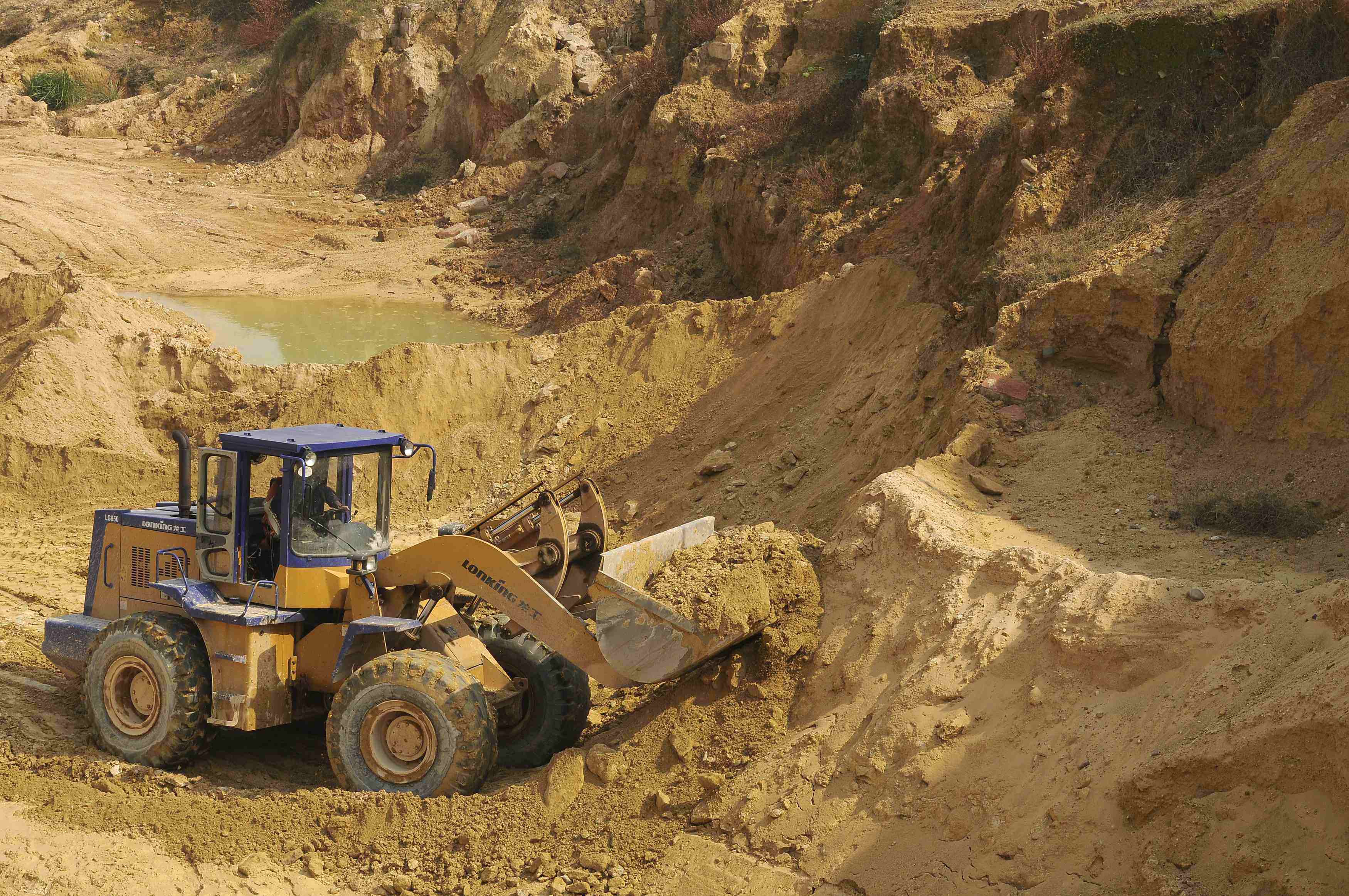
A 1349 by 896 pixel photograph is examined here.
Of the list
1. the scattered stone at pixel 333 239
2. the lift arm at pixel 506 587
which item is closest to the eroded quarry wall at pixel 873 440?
the lift arm at pixel 506 587

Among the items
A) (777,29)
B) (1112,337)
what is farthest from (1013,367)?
(777,29)

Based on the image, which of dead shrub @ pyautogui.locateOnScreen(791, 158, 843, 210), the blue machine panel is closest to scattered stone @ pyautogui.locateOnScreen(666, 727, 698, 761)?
the blue machine panel

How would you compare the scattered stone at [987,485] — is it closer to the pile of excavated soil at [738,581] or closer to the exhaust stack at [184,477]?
the pile of excavated soil at [738,581]

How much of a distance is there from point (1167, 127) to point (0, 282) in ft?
55.3

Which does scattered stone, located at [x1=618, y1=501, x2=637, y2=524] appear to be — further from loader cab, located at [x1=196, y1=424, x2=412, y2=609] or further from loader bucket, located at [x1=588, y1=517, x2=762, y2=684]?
loader bucket, located at [x1=588, y1=517, x2=762, y2=684]

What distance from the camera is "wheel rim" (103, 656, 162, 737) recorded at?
8320 mm

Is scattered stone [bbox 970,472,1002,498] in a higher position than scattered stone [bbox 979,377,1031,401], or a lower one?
lower

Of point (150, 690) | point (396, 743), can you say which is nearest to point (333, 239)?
point (150, 690)

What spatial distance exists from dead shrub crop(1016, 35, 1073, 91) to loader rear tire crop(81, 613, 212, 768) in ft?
35.2

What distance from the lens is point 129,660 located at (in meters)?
8.34

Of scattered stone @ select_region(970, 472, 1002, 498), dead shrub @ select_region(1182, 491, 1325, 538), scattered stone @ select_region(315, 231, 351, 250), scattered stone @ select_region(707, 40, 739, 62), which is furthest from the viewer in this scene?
scattered stone @ select_region(315, 231, 351, 250)

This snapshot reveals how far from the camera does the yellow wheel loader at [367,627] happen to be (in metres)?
7.50

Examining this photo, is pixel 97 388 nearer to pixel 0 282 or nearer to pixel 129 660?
pixel 0 282

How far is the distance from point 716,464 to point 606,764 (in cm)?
658
